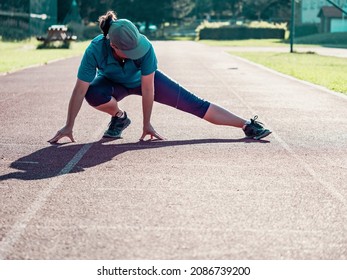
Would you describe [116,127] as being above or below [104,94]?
below

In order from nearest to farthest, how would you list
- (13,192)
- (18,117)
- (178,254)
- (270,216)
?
1. (178,254)
2. (270,216)
3. (13,192)
4. (18,117)

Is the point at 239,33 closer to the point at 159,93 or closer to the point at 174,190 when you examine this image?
the point at 159,93

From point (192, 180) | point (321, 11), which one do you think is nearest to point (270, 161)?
point (192, 180)

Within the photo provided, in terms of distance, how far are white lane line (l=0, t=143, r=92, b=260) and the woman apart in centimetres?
101

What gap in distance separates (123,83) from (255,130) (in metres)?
1.79

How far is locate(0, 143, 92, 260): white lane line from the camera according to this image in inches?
187

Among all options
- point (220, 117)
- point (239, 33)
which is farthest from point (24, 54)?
point (239, 33)

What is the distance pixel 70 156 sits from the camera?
26.8 feet

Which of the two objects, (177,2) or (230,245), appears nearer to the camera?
(230,245)

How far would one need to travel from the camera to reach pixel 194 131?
10.4m

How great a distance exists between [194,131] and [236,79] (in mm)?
11887

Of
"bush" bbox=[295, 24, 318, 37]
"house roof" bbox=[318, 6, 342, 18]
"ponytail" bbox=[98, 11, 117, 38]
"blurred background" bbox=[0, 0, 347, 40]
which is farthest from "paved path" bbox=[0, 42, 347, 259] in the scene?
"bush" bbox=[295, 24, 318, 37]
